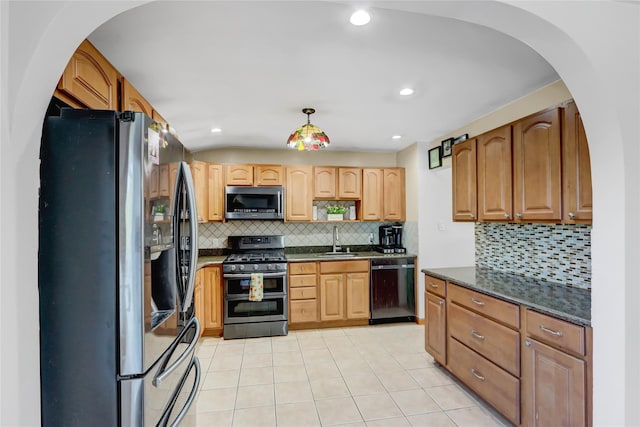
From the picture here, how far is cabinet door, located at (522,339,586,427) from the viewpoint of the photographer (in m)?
1.59

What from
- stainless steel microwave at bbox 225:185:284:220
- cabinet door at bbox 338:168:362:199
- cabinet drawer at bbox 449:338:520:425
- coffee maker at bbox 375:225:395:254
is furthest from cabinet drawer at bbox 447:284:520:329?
stainless steel microwave at bbox 225:185:284:220

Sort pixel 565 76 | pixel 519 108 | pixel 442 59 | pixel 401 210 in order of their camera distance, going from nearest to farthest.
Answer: pixel 565 76, pixel 442 59, pixel 519 108, pixel 401 210

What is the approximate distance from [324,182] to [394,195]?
1.05 metres

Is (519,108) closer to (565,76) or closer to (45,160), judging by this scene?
(565,76)

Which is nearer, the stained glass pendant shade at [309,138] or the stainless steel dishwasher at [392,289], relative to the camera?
the stained glass pendant shade at [309,138]

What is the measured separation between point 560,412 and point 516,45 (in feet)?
6.76

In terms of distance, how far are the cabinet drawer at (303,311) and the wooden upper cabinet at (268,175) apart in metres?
1.62

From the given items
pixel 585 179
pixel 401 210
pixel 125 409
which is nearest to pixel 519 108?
pixel 585 179

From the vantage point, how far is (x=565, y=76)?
1.42 m

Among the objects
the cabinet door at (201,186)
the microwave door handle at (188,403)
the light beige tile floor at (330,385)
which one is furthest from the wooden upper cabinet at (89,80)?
the cabinet door at (201,186)

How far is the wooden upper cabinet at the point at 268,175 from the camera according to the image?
14.2 ft

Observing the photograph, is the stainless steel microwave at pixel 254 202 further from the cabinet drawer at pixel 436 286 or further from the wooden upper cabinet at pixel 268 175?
the cabinet drawer at pixel 436 286

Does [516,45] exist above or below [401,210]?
above
